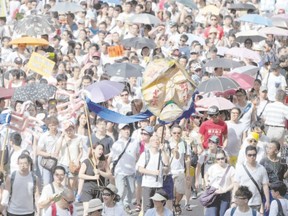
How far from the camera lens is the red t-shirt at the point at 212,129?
19750 mm

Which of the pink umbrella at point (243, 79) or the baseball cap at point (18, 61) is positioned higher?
the baseball cap at point (18, 61)

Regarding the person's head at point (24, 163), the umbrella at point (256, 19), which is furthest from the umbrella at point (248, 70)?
the person's head at point (24, 163)

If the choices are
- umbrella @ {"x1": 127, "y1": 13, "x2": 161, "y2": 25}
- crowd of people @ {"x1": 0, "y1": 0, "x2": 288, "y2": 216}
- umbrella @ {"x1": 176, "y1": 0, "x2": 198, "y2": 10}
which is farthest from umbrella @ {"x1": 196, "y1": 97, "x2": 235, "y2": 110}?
umbrella @ {"x1": 176, "y1": 0, "x2": 198, "y2": 10}

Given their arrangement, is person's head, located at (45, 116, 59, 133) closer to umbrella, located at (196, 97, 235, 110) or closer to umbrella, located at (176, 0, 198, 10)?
umbrella, located at (196, 97, 235, 110)

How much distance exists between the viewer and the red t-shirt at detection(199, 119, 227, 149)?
19750 mm

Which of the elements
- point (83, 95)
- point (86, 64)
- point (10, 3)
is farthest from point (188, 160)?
point (10, 3)

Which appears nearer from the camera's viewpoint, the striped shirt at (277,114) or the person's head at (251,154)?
the person's head at (251,154)

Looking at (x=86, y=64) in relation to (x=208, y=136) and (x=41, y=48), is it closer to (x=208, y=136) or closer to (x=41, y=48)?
(x=41, y=48)

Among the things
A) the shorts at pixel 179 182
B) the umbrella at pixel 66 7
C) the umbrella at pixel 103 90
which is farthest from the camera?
the umbrella at pixel 66 7

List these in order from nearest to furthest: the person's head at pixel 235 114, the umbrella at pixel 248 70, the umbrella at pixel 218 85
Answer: the person's head at pixel 235 114 < the umbrella at pixel 218 85 < the umbrella at pixel 248 70

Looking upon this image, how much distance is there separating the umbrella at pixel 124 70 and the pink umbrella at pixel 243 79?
175 centimetres

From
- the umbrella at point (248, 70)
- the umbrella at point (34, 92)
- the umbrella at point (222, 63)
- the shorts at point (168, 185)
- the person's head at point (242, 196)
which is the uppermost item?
the umbrella at point (222, 63)

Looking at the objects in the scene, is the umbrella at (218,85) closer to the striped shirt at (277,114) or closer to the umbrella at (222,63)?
the striped shirt at (277,114)

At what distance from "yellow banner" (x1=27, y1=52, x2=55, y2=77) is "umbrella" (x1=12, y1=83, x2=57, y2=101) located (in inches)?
35.1
